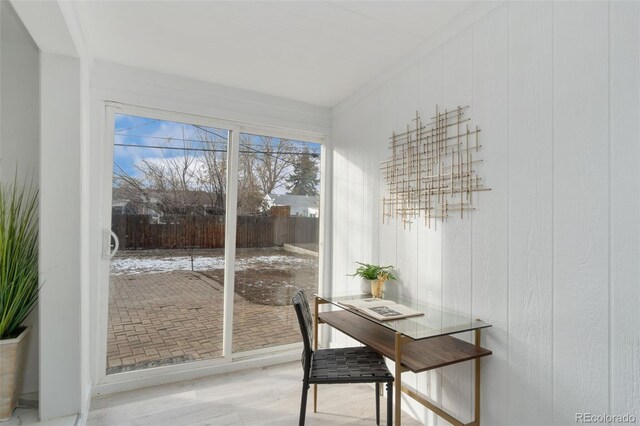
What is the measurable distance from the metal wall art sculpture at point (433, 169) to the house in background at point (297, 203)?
94cm

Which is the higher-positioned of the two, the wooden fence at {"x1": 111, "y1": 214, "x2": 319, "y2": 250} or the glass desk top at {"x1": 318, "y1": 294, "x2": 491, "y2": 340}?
the wooden fence at {"x1": 111, "y1": 214, "x2": 319, "y2": 250}

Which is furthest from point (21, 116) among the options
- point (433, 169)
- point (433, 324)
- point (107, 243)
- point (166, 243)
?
point (433, 324)

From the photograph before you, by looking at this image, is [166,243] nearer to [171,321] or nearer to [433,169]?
[171,321]

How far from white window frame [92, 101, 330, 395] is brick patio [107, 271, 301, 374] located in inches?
2.1

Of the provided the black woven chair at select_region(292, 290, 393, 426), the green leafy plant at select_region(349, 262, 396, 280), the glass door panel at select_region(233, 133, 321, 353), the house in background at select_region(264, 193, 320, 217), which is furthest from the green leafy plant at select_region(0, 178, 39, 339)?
the green leafy plant at select_region(349, 262, 396, 280)

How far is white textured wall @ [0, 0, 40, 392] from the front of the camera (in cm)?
208

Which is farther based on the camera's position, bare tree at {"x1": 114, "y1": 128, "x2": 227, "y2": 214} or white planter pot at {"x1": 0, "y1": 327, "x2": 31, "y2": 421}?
bare tree at {"x1": 114, "y1": 128, "x2": 227, "y2": 214}

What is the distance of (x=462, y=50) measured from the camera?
197cm

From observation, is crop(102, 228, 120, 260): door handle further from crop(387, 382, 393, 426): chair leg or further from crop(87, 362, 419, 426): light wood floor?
crop(387, 382, 393, 426): chair leg

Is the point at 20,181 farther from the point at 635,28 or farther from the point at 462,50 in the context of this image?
the point at 635,28

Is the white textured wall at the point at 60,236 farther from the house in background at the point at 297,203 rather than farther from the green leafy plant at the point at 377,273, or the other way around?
the green leafy plant at the point at 377,273

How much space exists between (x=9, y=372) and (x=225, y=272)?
4.80ft

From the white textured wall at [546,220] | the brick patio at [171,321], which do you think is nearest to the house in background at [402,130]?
the white textured wall at [546,220]

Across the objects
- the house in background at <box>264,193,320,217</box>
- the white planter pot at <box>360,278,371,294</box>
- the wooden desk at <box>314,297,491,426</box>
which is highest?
the house in background at <box>264,193,320,217</box>
